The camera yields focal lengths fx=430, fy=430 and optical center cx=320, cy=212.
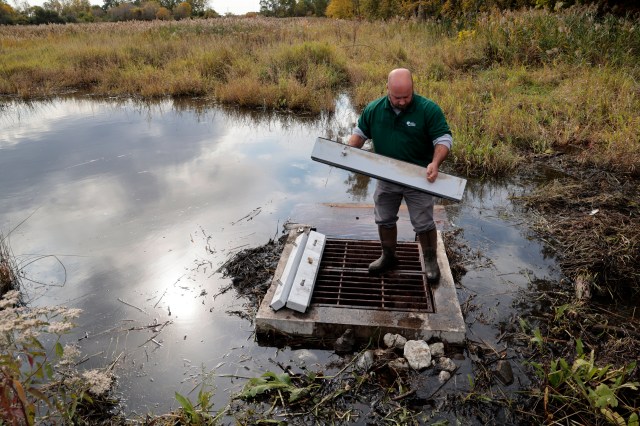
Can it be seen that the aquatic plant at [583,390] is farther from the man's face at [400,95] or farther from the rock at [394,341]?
the man's face at [400,95]

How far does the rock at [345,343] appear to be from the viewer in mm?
2855

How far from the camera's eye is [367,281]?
11.2 ft

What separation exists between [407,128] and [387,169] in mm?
317

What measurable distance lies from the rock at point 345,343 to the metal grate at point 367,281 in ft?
0.80

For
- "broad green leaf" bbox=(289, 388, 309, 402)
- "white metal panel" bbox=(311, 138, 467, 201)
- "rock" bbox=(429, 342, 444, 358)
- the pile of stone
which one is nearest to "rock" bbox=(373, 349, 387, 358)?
the pile of stone

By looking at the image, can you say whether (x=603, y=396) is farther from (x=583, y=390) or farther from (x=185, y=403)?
(x=185, y=403)

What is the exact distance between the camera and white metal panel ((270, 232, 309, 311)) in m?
3.00

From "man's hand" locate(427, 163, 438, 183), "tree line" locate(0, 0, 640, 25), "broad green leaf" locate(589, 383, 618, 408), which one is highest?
"tree line" locate(0, 0, 640, 25)

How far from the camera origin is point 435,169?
2738 millimetres

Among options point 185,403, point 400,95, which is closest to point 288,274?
point 185,403

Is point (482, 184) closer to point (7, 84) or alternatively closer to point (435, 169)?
point (435, 169)

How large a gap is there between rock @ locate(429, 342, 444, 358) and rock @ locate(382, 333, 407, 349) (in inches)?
7.1

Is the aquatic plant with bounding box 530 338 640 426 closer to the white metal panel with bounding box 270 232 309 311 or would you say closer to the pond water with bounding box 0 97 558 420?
the pond water with bounding box 0 97 558 420

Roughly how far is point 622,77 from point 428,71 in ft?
12.2
